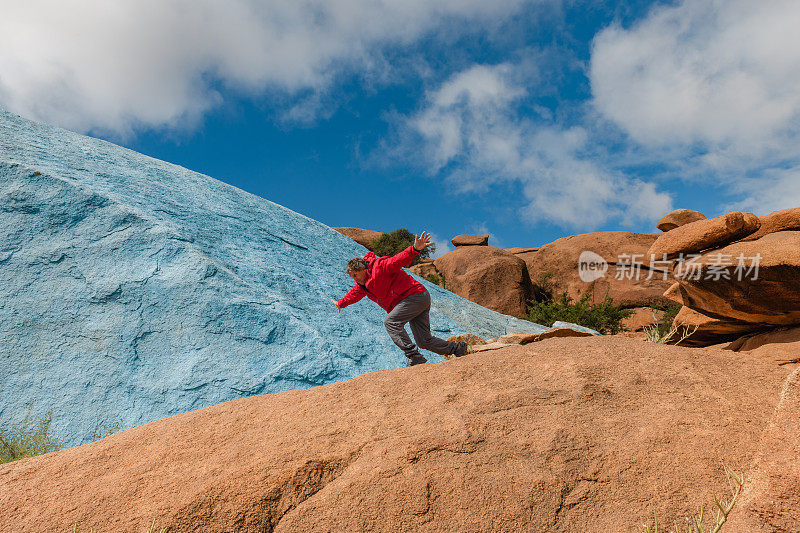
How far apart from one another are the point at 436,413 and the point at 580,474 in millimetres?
900

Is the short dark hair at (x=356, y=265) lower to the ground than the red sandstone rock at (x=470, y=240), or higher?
lower

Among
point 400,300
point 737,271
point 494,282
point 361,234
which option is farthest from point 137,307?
point 361,234

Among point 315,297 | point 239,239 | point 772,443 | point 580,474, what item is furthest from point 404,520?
point 239,239

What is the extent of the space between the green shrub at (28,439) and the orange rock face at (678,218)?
42.2 feet

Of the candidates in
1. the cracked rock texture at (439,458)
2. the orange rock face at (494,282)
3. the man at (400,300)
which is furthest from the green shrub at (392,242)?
the cracked rock texture at (439,458)

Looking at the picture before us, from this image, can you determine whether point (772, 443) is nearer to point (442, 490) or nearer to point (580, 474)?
point (580, 474)

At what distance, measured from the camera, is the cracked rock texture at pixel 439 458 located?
7.97 ft

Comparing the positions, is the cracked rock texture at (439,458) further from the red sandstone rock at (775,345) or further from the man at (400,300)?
the red sandstone rock at (775,345)

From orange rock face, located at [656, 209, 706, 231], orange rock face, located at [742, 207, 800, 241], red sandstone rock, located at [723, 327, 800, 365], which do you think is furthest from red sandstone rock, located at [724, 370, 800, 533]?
orange rock face, located at [656, 209, 706, 231]

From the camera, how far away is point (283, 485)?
8.50 ft

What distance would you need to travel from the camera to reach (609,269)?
21.8 m

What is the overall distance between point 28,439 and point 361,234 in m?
26.2

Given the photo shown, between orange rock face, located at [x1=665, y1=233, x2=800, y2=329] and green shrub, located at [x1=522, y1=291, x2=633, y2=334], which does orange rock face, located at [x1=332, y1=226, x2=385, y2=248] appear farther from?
orange rock face, located at [x1=665, y1=233, x2=800, y2=329]

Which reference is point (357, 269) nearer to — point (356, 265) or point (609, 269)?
point (356, 265)
